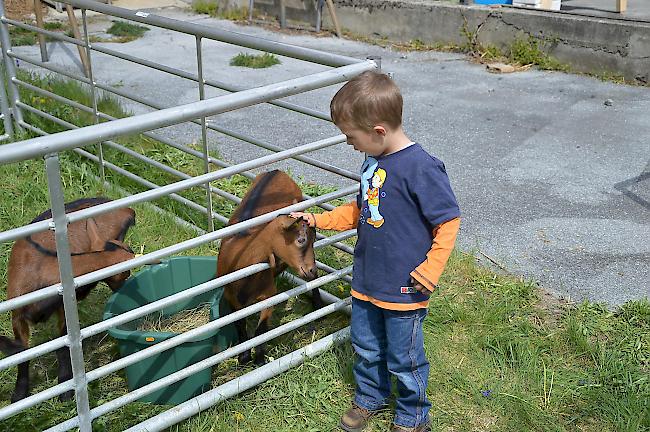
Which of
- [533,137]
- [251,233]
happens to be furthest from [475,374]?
[533,137]

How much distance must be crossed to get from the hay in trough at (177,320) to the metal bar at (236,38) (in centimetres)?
124

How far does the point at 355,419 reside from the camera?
2979 millimetres

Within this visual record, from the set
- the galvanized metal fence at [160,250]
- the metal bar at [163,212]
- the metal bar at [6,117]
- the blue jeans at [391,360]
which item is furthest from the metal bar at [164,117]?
the metal bar at [6,117]

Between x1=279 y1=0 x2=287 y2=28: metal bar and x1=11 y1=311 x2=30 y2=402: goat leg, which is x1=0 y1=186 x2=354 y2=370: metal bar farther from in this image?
x1=279 y1=0 x2=287 y2=28: metal bar

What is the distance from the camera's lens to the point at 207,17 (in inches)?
478

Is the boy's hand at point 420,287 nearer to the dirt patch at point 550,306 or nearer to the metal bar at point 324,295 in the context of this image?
the metal bar at point 324,295

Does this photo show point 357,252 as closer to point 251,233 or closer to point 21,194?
point 251,233

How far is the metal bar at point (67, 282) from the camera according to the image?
2.17 metres

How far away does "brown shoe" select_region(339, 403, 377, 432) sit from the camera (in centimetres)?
296

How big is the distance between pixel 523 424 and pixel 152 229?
8.21 ft

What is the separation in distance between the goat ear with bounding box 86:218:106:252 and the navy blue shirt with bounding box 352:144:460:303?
49.2 inches

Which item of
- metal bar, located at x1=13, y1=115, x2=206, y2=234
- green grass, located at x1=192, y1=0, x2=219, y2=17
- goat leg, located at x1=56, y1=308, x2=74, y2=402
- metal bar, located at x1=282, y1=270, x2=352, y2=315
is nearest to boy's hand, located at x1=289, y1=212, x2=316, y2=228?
metal bar, located at x1=282, y1=270, x2=352, y2=315

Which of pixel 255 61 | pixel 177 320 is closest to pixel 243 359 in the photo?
pixel 177 320

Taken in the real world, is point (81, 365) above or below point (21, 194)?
above
